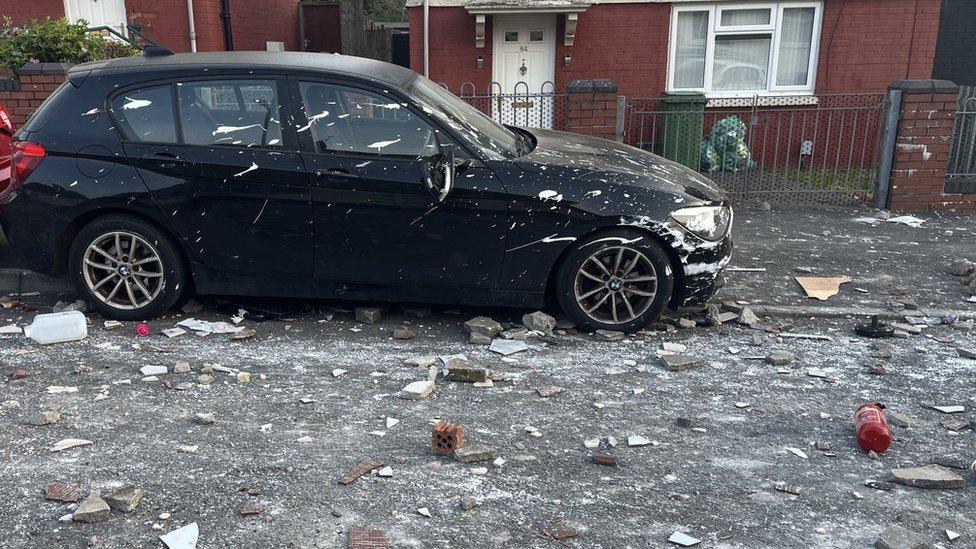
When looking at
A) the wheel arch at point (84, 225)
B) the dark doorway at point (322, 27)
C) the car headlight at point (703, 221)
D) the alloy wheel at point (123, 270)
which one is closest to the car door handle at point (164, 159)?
the wheel arch at point (84, 225)

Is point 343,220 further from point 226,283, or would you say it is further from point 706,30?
point 706,30

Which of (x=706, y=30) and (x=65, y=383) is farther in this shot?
(x=706, y=30)

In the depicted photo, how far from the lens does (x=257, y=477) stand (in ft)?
12.4

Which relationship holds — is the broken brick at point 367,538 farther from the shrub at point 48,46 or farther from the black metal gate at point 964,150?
the black metal gate at point 964,150

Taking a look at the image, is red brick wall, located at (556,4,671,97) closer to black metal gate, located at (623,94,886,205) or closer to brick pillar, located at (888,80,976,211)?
black metal gate, located at (623,94,886,205)

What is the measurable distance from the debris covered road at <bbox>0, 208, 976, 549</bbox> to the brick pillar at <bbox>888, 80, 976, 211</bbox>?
14.5 ft

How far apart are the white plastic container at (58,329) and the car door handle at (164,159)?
115cm

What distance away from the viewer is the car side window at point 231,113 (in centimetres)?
→ 549

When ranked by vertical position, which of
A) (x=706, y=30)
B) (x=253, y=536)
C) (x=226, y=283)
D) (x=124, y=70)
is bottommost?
(x=253, y=536)

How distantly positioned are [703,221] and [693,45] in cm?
921

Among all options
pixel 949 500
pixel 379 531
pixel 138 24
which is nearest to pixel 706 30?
pixel 138 24

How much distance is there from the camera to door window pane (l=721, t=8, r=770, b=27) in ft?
44.8

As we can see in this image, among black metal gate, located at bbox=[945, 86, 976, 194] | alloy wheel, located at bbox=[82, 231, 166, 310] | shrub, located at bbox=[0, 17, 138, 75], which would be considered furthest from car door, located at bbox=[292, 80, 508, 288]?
black metal gate, located at bbox=[945, 86, 976, 194]

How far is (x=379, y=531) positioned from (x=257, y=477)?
2.46 ft
